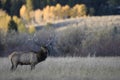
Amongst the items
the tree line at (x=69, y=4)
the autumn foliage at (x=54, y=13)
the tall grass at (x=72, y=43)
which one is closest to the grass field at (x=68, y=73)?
the tall grass at (x=72, y=43)

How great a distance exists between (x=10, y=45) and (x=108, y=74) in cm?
2604

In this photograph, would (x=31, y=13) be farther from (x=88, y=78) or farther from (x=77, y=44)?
(x=88, y=78)

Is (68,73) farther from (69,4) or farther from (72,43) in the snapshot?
(69,4)

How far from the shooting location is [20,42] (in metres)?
41.9

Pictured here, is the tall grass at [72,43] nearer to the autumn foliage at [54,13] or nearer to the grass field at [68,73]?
the grass field at [68,73]

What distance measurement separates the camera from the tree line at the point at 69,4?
68.4 meters

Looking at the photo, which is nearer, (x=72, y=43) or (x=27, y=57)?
(x=27, y=57)

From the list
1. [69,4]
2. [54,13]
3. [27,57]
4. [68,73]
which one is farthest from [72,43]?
[54,13]

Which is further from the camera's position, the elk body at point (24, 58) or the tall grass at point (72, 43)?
the tall grass at point (72, 43)

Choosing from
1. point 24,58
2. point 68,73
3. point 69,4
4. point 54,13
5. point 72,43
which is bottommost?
point 54,13

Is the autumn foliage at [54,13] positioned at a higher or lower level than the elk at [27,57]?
lower

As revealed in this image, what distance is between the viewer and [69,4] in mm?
75625

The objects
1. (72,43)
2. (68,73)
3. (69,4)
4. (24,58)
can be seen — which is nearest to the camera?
(68,73)

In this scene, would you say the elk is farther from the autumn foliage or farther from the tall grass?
the autumn foliage
